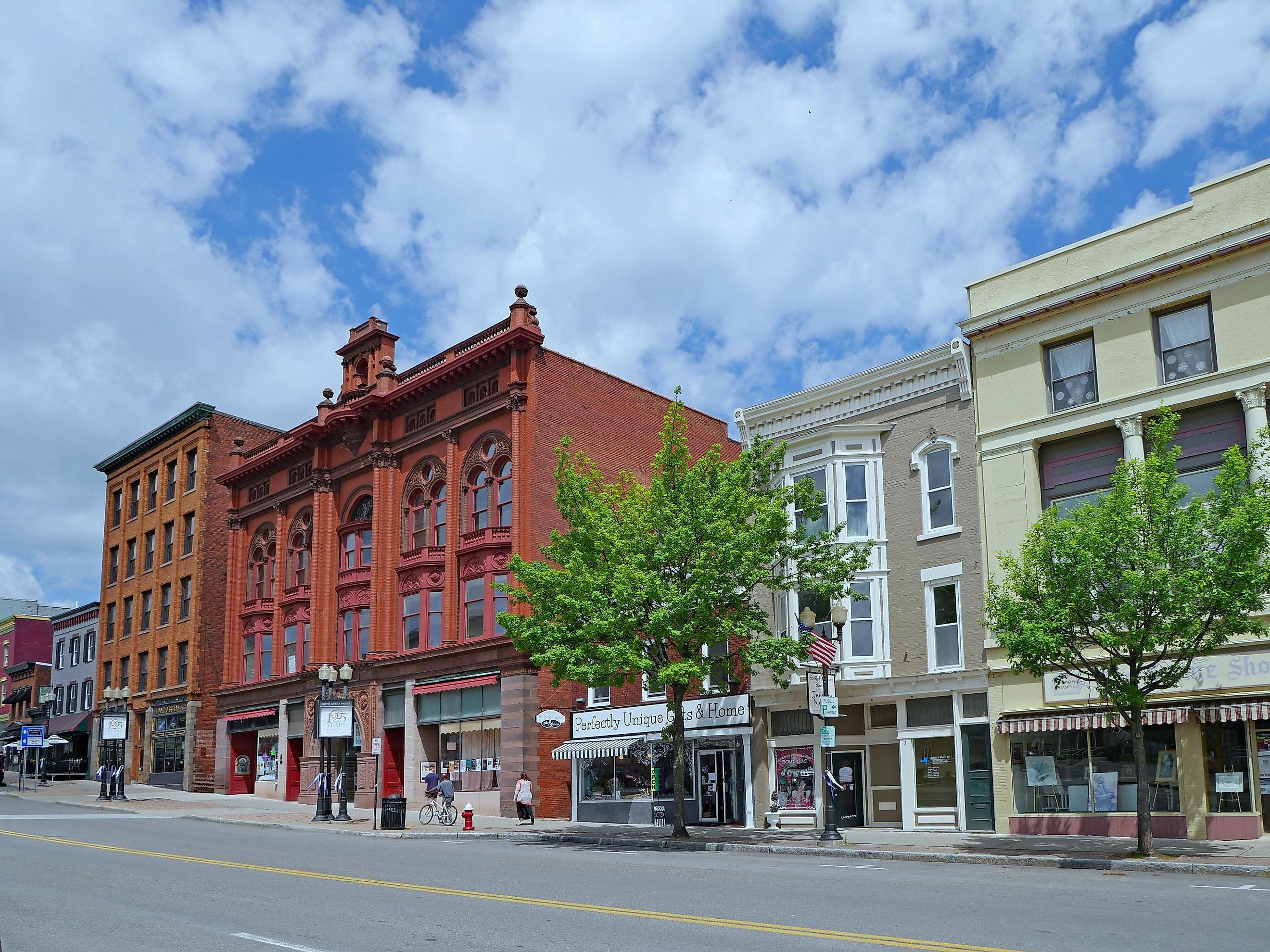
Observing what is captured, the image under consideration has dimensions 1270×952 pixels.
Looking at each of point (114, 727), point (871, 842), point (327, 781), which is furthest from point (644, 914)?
point (114, 727)

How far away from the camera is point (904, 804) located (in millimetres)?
28484

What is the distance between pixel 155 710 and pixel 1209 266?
52.4 m

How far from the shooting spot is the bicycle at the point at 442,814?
3234cm

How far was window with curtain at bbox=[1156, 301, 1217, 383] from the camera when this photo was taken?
25.1 metres

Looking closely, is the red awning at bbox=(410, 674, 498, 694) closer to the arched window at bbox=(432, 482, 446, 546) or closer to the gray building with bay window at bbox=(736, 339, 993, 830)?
the arched window at bbox=(432, 482, 446, 546)

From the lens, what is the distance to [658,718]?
33.4m

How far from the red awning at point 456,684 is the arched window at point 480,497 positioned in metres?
5.12

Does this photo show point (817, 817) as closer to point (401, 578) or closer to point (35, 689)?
point (401, 578)

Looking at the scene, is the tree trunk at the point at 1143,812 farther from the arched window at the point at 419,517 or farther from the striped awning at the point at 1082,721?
the arched window at the point at 419,517

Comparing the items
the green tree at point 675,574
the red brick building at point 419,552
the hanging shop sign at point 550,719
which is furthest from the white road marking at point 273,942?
the red brick building at point 419,552

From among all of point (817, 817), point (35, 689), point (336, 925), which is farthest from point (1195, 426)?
point (35, 689)

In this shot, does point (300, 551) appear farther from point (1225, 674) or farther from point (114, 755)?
point (1225, 674)

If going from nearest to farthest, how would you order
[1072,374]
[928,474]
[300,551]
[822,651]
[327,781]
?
[822,651]
[1072,374]
[928,474]
[327,781]
[300,551]

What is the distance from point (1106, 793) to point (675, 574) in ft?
34.6
